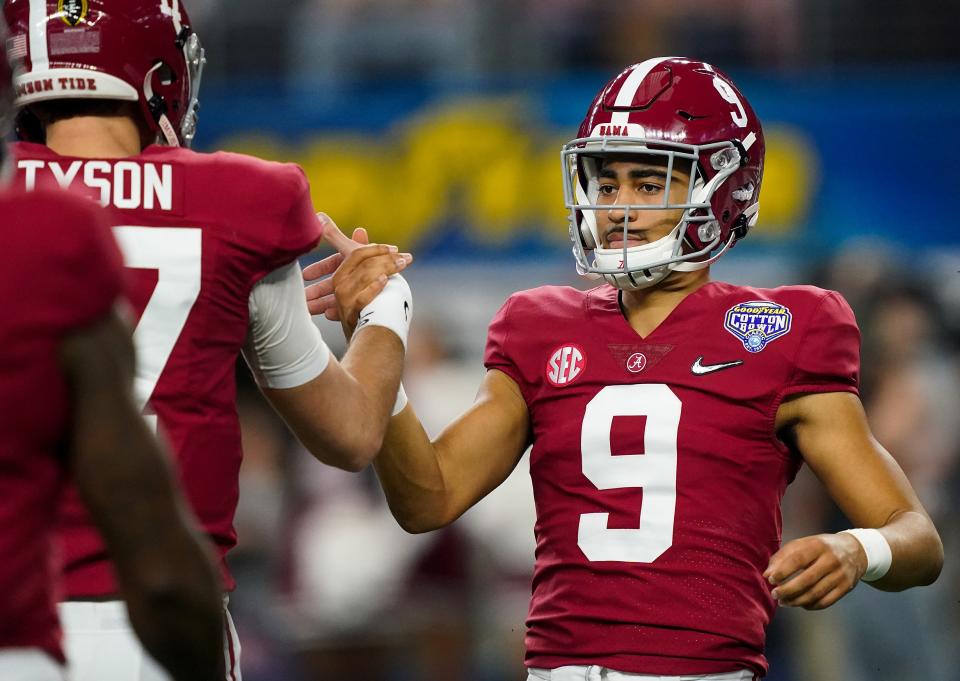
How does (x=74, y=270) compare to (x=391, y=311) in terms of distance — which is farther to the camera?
(x=391, y=311)

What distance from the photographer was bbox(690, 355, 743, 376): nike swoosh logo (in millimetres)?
2811

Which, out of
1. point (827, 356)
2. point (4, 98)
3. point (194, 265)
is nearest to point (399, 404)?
point (194, 265)

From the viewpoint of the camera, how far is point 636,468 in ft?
9.08

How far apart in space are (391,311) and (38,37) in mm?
806

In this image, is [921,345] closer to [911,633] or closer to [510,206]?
[911,633]

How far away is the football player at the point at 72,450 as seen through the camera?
156 centimetres

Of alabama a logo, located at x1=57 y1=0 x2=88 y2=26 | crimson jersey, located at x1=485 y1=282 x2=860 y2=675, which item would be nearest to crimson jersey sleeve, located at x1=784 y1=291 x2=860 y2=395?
crimson jersey, located at x1=485 y1=282 x2=860 y2=675

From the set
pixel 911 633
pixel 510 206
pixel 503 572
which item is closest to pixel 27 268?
pixel 911 633

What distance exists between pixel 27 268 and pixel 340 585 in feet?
15.8

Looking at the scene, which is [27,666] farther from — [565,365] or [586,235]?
[586,235]

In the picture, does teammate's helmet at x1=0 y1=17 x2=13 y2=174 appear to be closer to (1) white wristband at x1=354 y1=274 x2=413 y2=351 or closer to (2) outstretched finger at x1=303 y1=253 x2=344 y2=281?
(1) white wristband at x1=354 y1=274 x2=413 y2=351

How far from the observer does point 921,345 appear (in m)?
6.04

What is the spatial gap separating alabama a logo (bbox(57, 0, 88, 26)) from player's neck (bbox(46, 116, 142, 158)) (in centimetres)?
16

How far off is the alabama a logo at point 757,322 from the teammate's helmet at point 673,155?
14cm
